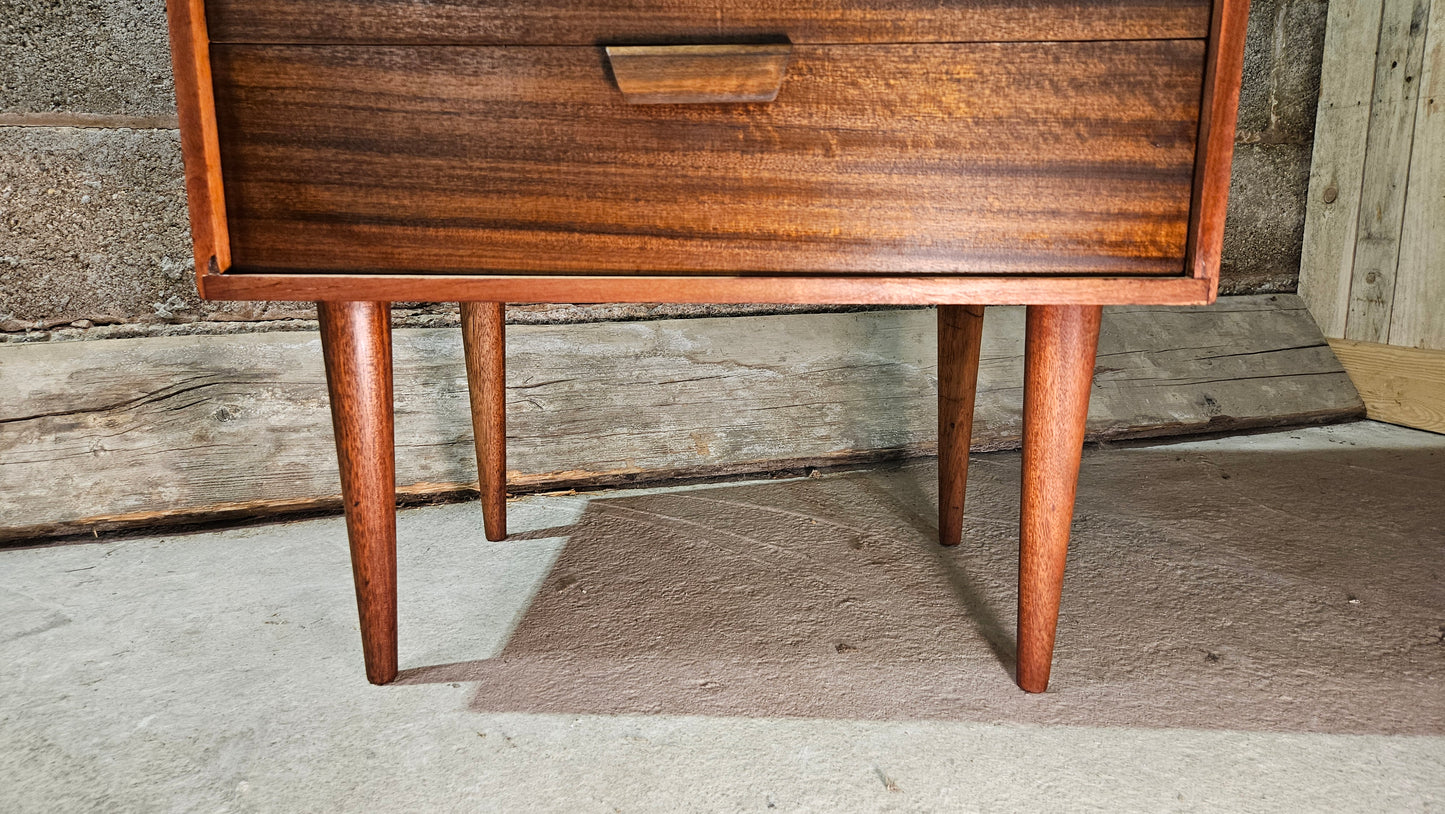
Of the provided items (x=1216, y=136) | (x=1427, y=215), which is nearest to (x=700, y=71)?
(x=1216, y=136)

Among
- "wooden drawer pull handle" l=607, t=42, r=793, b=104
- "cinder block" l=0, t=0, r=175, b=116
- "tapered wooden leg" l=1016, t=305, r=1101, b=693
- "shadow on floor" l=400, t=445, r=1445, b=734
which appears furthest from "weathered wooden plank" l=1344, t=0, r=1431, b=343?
"cinder block" l=0, t=0, r=175, b=116

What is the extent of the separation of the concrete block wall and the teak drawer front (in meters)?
0.77

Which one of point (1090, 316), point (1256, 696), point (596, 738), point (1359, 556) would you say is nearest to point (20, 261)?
point (596, 738)

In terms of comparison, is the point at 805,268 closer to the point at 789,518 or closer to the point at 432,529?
the point at 789,518

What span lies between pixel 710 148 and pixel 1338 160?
1633 millimetres

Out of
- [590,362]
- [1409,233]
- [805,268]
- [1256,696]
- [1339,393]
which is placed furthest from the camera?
[1339,393]

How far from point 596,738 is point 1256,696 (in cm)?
55

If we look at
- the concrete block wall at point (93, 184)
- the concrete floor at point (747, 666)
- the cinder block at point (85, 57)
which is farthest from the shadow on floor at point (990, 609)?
the cinder block at point (85, 57)

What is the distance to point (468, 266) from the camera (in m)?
0.55

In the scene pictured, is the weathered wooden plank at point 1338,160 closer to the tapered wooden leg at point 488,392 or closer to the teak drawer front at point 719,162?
the teak drawer front at point 719,162

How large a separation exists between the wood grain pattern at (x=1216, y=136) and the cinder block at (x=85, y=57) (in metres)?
1.26

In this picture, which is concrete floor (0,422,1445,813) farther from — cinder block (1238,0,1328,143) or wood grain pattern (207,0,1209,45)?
cinder block (1238,0,1328,143)

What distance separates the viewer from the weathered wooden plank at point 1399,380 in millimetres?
1430

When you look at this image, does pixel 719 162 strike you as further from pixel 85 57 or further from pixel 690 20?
pixel 85 57
